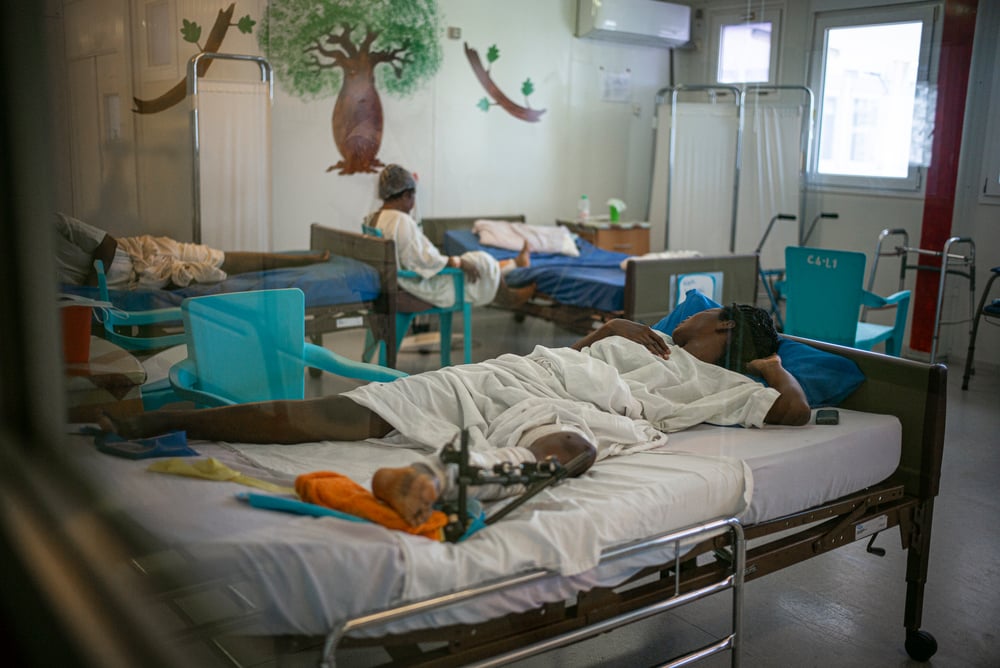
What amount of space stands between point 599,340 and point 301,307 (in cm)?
78

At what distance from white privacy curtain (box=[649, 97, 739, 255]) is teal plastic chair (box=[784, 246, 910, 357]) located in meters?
0.44

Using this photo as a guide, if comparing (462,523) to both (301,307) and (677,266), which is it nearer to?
(301,307)

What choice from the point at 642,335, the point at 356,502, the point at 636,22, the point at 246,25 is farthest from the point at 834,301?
the point at 246,25

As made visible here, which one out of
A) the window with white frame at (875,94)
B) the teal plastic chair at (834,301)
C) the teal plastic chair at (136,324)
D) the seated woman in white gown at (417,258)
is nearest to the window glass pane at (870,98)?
the window with white frame at (875,94)

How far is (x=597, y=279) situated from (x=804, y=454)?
186 cm

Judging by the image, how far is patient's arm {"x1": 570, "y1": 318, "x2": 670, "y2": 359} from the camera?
7.33ft

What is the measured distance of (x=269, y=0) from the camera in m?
1.97

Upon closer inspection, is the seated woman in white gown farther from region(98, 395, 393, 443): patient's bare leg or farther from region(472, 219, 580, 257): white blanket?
region(98, 395, 393, 443): patient's bare leg

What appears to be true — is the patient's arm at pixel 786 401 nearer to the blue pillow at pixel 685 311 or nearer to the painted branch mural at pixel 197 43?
the blue pillow at pixel 685 311

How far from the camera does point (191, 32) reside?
1.83 metres

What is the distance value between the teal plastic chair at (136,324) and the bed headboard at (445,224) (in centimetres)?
138

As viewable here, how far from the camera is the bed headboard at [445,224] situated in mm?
3260

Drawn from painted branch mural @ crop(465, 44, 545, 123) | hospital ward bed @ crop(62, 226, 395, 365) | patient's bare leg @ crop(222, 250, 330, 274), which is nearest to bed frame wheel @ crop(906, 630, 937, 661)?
hospital ward bed @ crop(62, 226, 395, 365)

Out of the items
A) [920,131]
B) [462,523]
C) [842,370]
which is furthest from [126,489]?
[920,131]
